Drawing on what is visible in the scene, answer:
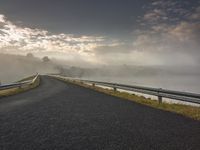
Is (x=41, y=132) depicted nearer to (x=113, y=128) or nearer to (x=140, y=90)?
(x=113, y=128)

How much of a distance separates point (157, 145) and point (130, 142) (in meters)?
0.63

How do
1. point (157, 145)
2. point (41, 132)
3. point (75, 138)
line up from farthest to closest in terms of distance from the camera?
1. point (41, 132)
2. point (75, 138)
3. point (157, 145)

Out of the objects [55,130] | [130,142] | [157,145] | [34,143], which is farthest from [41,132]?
[157,145]

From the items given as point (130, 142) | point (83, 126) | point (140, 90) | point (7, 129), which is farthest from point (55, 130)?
point (140, 90)

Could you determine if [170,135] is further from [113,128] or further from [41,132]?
[41,132]

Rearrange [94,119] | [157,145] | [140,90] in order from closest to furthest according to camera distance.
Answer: [157,145] < [94,119] < [140,90]

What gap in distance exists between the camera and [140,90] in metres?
15.0

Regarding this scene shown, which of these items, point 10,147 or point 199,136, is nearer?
point 10,147

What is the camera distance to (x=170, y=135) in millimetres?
6066

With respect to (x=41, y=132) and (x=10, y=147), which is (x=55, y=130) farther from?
(x=10, y=147)

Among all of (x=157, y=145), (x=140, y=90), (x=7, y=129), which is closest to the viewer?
(x=157, y=145)

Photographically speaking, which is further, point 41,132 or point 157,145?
point 41,132

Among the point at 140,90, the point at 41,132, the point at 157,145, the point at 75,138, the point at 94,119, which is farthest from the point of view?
the point at 140,90

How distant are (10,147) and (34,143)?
537 mm
